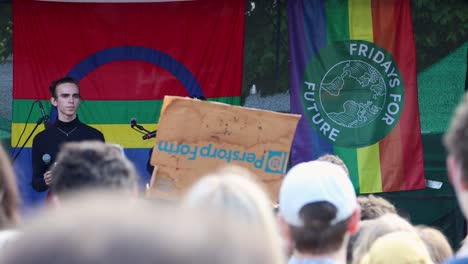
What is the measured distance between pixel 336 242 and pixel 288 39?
14.8ft

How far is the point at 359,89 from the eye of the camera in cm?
663

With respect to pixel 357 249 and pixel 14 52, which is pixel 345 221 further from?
pixel 14 52

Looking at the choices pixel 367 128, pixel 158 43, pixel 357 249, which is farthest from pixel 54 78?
pixel 357 249

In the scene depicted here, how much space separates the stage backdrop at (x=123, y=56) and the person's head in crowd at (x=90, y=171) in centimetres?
433

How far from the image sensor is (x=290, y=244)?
95.8 inches

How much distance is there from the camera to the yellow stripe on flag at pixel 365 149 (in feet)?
21.5

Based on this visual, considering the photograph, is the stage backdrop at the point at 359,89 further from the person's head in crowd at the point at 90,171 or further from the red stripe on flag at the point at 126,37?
the person's head in crowd at the point at 90,171

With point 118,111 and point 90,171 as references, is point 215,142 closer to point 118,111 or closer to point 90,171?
point 90,171

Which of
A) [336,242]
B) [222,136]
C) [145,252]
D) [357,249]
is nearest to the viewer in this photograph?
[145,252]

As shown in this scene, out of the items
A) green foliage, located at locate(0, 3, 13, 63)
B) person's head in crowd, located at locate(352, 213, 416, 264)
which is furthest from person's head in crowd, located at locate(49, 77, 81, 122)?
person's head in crowd, located at locate(352, 213, 416, 264)

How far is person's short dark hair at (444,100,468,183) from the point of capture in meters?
1.75

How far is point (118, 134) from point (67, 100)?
0.65 m

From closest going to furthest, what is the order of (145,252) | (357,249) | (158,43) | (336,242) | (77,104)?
(145,252) < (336,242) < (357,249) < (77,104) < (158,43)

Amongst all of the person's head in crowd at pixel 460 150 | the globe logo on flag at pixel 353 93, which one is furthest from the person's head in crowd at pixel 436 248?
the globe logo on flag at pixel 353 93
